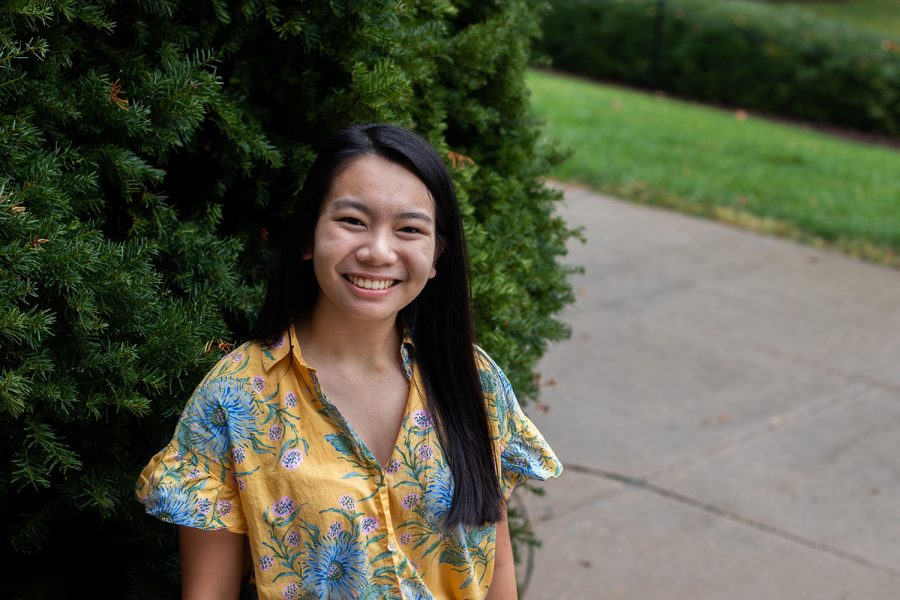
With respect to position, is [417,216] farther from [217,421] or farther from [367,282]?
[217,421]

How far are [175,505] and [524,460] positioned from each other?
62 cm

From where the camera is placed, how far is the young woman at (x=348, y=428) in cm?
193

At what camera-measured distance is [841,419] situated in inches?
219

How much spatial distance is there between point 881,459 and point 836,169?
20.8ft

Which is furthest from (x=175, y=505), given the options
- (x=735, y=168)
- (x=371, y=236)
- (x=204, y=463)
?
(x=735, y=168)

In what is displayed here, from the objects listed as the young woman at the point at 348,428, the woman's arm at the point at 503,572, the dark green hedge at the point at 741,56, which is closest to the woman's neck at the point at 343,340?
the young woman at the point at 348,428

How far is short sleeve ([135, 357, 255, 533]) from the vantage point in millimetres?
1914

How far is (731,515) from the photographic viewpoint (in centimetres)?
456

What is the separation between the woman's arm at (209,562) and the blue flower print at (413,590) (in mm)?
277

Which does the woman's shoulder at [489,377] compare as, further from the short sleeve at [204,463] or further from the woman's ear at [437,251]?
the short sleeve at [204,463]

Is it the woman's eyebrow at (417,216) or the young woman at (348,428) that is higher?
the woman's eyebrow at (417,216)

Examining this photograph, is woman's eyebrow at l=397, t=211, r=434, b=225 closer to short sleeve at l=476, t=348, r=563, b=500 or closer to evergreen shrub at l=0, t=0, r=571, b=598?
short sleeve at l=476, t=348, r=563, b=500

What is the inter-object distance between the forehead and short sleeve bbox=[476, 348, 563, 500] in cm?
36

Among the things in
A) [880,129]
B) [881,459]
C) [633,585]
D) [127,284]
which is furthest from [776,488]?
[880,129]
